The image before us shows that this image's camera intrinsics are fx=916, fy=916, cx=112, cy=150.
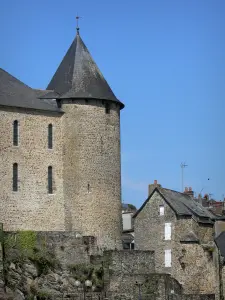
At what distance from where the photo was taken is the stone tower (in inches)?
1916

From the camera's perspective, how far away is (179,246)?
170 ft

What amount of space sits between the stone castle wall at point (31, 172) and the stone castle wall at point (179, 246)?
22.7ft

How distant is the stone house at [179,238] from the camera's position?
5131 cm

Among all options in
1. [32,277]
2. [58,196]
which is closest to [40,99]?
[58,196]

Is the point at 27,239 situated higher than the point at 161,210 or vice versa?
the point at 161,210

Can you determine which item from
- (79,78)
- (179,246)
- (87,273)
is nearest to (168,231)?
(179,246)

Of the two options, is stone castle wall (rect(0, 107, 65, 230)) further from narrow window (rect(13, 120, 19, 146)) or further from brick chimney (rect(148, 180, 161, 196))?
brick chimney (rect(148, 180, 161, 196))

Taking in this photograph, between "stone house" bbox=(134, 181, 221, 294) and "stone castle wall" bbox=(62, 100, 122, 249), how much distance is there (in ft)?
12.2

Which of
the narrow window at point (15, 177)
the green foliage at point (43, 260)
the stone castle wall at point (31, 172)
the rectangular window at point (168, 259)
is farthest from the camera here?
the rectangular window at point (168, 259)

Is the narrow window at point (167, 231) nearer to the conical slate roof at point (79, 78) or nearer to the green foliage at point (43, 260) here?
the conical slate roof at point (79, 78)

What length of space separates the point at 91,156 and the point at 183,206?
7592mm

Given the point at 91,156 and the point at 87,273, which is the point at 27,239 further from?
the point at 91,156

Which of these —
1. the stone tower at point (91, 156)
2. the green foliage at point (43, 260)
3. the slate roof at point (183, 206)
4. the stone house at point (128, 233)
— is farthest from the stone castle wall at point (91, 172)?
the stone house at point (128, 233)

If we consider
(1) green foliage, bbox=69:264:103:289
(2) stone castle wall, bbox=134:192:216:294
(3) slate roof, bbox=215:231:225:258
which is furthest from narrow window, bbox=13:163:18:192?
(3) slate roof, bbox=215:231:225:258
